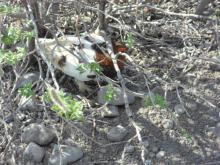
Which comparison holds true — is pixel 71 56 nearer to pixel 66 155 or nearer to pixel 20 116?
pixel 20 116

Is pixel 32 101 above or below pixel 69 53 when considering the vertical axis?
below

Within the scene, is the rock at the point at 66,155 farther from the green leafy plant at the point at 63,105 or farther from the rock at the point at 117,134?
the green leafy plant at the point at 63,105

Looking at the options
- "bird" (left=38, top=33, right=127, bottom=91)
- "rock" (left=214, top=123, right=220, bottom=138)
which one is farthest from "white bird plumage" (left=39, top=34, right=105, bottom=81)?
"rock" (left=214, top=123, right=220, bottom=138)

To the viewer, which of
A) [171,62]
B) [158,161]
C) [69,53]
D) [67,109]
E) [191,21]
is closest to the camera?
[67,109]

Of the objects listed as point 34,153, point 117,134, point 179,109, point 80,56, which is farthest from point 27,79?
point 179,109

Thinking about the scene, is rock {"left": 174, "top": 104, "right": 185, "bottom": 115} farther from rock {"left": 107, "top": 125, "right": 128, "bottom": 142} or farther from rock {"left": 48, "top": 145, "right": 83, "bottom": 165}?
rock {"left": 48, "top": 145, "right": 83, "bottom": 165}

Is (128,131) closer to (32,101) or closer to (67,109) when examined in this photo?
(32,101)

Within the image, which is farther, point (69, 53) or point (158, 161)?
point (69, 53)

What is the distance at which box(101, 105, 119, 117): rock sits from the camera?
2.80 metres

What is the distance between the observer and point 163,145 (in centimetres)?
268

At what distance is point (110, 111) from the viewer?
2.81m

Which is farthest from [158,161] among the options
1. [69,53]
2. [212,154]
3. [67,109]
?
[67,109]

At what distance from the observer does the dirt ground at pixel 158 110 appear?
8.62 feet

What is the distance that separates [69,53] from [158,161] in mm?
790
